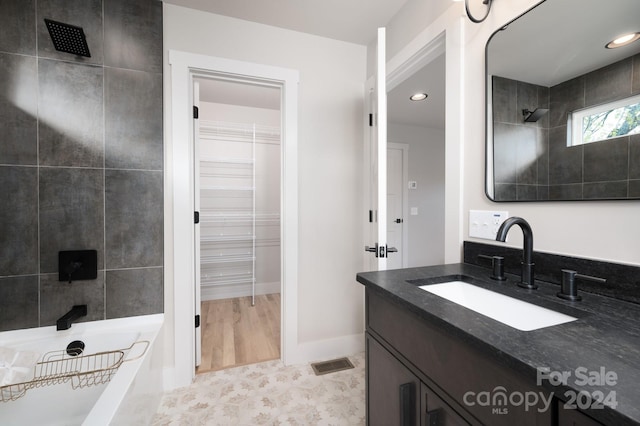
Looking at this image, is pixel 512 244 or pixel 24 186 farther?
pixel 24 186

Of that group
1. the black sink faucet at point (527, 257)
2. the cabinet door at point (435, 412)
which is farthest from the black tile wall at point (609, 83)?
the cabinet door at point (435, 412)

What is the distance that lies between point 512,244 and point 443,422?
76 cm

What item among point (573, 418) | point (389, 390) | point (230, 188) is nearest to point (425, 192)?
point (230, 188)

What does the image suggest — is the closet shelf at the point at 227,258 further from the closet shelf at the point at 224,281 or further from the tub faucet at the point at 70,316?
the tub faucet at the point at 70,316

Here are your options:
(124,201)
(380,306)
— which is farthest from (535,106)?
(124,201)

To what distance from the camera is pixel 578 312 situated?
70 centimetres

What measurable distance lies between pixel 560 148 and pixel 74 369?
2.55 meters

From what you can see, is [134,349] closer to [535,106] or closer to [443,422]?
[443,422]

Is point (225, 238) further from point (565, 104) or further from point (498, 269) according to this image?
point (565, 104)

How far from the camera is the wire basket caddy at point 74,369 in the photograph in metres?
1.31

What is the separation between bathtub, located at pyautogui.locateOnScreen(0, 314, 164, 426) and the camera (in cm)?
113

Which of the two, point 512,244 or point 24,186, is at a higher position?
point 24,186

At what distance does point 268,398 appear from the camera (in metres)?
1.67

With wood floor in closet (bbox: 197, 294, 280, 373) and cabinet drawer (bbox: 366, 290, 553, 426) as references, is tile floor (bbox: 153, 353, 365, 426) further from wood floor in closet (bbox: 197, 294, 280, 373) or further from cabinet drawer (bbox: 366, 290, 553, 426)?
cabinet drawer (bbox: 366, 290, 553, 426)
